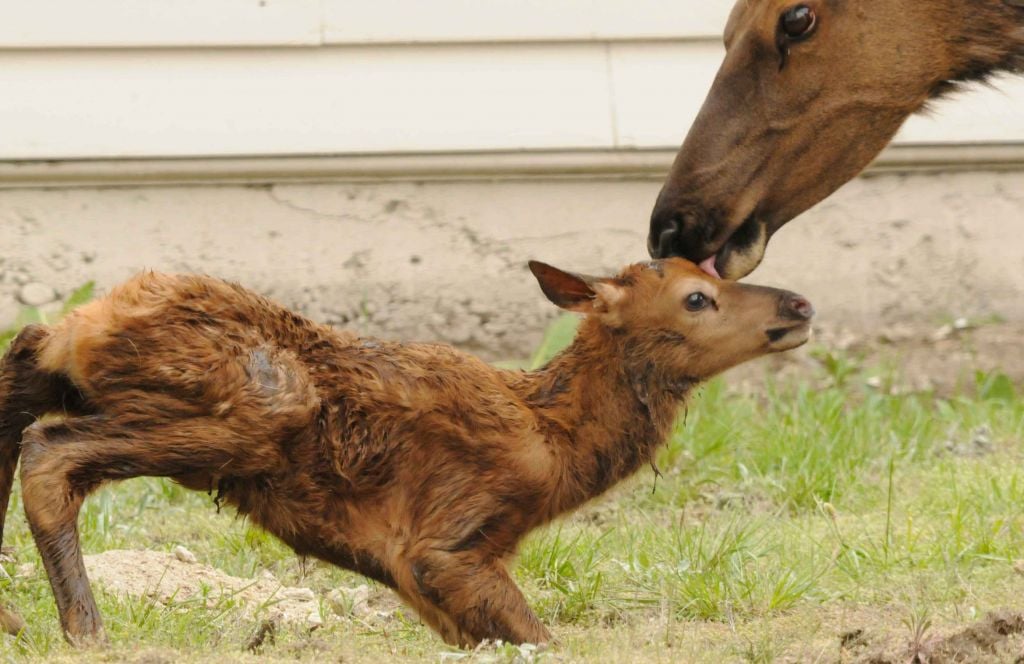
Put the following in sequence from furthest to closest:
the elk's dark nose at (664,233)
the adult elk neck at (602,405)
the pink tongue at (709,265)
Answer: the elk's dark nose at (664,233) → the pink tongue at (709,265) → the adult elk neck at (602,405)

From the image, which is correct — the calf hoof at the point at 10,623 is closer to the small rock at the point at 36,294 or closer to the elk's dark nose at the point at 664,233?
the elk's dark nose at the point at 664,233

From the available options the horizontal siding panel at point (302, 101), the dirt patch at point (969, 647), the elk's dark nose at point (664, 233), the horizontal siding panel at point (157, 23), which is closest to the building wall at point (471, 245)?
the horizontal siding panel at point (302, 101)

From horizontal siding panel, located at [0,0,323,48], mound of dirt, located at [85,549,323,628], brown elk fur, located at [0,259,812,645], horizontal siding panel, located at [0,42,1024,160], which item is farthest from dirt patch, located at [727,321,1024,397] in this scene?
mound of dirt, located at [85,549,323,628]

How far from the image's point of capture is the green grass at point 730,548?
4.38m

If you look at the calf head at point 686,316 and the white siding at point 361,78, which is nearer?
the calf head at point 686,316

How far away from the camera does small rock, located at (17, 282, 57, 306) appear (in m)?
8.04

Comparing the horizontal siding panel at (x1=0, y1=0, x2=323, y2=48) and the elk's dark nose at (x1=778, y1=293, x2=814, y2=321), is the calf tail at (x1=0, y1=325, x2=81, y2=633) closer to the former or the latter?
the elk's dark nose at (x1=778, y1=293, x2=814, y2=321)

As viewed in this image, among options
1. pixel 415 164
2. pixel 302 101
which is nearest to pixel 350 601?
pixel 415 164

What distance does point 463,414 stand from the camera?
4.46 meters

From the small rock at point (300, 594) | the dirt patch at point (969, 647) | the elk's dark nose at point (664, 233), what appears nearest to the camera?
the dirt patch at point (969, 647)

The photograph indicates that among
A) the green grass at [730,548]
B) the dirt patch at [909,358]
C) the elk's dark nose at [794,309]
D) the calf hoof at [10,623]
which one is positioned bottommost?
the dirt patch at [909,358]

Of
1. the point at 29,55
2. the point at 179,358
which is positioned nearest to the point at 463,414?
the point at 179,358

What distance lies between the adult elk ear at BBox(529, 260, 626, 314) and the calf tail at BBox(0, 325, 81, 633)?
4.31 ft

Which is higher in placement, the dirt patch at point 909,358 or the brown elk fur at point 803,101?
the brown elk fur at point 803,101
